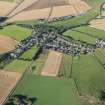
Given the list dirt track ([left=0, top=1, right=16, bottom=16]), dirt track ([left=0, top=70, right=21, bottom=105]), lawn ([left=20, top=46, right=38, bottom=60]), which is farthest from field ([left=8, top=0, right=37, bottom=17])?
dirt track ([left=0, top=70, right=21, bottom=105])

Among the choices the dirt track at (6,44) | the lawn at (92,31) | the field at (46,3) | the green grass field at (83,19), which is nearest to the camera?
the dirt track at (6,44)

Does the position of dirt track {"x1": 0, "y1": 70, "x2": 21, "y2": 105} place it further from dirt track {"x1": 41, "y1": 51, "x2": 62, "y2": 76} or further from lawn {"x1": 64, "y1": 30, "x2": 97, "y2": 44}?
lawn {"x1": 64, "y1": 30, "x2": 97, "y2": 44}

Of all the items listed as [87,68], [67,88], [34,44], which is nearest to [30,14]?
[34,44]

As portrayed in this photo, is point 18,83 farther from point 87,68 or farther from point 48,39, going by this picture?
point 48,39

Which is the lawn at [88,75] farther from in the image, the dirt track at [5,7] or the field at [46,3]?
the field at [46,3]

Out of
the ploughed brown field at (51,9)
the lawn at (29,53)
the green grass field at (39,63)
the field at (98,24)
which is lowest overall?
the green grass field at (39,63)

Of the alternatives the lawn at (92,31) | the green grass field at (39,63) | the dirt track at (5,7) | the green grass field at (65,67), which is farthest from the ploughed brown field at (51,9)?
the green grass field at (65,67)

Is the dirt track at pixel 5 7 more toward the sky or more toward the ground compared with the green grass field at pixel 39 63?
more toward the sky
